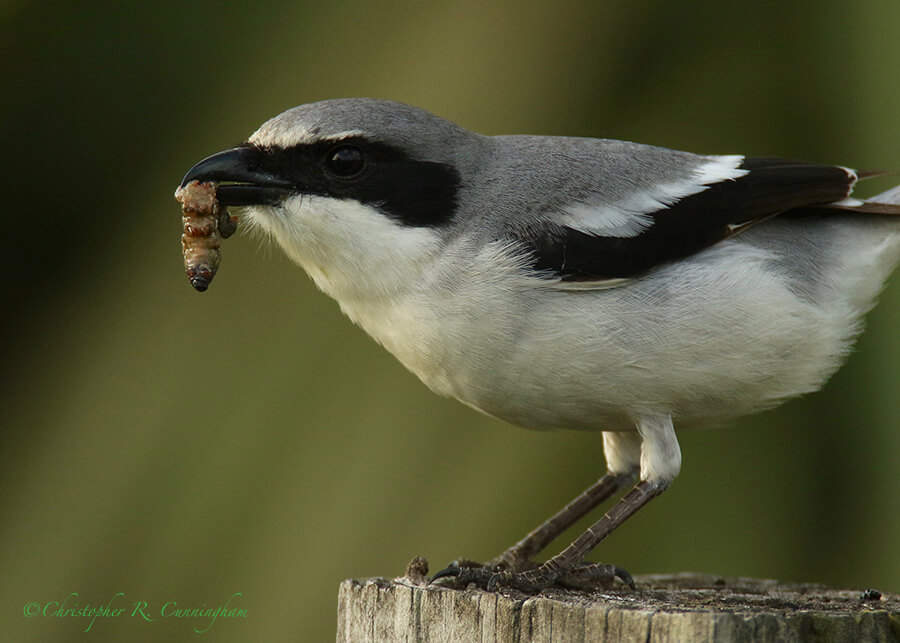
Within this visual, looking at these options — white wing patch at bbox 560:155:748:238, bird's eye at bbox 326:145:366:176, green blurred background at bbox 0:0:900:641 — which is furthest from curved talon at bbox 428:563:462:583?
green blurred background at bbox 0:0:900:641

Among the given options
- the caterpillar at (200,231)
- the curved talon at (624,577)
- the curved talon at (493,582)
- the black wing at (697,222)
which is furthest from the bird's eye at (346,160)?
the curved talon at (624,577)

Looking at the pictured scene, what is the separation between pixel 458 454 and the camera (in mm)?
5137

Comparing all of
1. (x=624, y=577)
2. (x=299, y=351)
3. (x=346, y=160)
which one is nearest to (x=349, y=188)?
(x=346, y=160)

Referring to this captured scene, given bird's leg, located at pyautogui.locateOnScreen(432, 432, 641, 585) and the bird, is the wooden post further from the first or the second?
bird's leg, located at pyautogui.locateOnScreen(432, 432, 641, 585)

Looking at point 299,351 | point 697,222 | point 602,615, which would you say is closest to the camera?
point 602,615

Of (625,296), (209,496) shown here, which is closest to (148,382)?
(209,496)

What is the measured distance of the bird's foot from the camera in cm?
314

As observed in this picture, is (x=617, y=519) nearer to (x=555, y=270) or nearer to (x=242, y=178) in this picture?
(x=555, y=270)

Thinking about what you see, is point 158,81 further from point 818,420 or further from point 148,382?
point 818,420

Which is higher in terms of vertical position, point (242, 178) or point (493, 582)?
point (242, 178)

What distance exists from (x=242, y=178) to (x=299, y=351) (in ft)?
5.89

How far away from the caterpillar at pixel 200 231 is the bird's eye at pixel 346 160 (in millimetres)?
428

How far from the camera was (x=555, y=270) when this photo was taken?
343 centimetres

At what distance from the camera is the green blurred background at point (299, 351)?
5008mm
